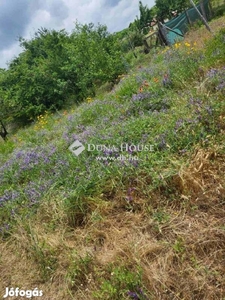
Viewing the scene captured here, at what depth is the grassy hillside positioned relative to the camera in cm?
155

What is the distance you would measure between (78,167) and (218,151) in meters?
1.56

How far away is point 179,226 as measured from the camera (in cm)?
176

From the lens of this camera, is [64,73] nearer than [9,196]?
No

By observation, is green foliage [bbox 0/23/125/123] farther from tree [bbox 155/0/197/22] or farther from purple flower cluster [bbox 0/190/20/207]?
tree [bbox 155/0/197/22]

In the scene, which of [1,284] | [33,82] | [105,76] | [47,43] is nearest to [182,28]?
[105,76]

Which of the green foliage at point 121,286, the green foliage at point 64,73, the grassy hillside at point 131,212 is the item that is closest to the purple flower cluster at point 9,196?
the grassy hillside at point 131,212

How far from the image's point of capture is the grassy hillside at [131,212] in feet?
5.09

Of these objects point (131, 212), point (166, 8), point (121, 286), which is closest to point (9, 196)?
point (131, 212)

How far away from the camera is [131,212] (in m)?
2.09

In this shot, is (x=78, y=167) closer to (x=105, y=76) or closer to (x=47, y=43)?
(x=105, y=76)

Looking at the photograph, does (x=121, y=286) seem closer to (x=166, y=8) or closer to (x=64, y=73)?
(x=64, y=73)

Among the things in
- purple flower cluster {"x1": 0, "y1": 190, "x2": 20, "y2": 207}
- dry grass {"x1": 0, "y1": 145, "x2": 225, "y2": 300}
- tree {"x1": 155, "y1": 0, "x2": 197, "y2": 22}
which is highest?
tree {"x1": 155, "y1": 0, "x2": 197, "y2": 22}

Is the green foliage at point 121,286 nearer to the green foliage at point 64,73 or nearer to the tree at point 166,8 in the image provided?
the green foliage at point 64,73

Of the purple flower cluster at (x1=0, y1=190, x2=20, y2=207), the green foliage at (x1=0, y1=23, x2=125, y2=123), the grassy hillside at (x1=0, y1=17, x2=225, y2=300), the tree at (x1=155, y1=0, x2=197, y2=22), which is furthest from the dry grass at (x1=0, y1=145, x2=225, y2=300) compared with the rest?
the tree at (x1=155, y1=0, x2=197, y2=22)
